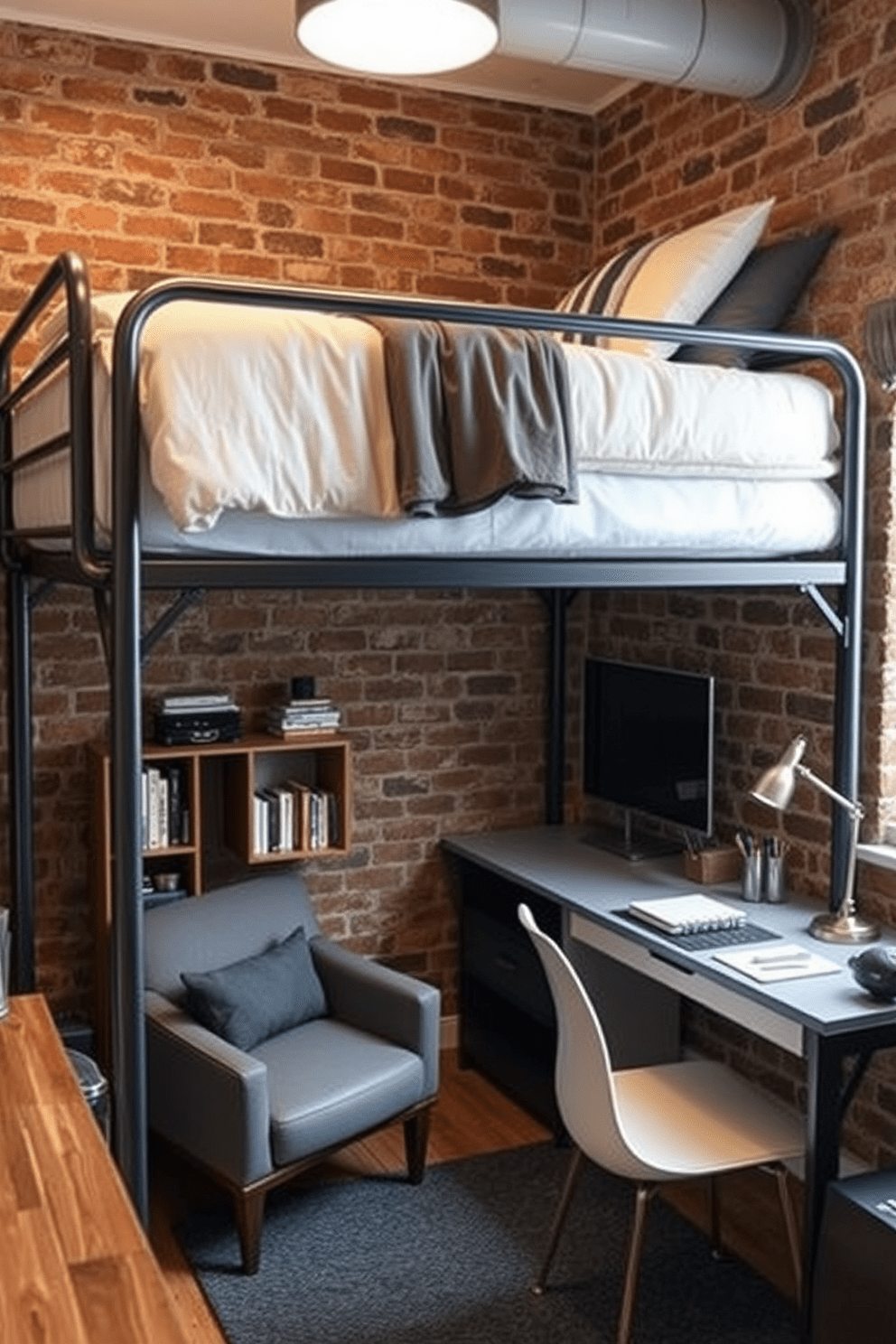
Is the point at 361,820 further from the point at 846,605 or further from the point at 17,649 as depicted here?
the point at 846,605

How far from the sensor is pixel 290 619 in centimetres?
382

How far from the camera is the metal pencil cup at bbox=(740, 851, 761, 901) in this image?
3.22 metres

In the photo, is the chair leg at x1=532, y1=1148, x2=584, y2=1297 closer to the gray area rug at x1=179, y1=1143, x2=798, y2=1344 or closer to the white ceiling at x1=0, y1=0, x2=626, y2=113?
the gray area rug at x1=179, y1=1143, x2=798, y2=1344

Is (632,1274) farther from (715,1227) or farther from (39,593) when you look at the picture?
(39,593)

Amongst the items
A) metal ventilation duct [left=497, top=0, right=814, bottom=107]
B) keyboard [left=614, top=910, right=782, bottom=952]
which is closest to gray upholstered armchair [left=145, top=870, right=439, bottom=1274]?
keyboard [left=614, top=910, right=782, bottom=952]

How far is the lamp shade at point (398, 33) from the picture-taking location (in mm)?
2373

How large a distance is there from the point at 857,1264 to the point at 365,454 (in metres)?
1.66

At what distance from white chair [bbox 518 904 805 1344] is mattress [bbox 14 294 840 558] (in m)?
0.82

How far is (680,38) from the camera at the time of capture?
10.4 ft

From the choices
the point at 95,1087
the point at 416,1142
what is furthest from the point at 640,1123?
the point at 95,1087

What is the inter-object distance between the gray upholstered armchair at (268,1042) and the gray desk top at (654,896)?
1.57ft

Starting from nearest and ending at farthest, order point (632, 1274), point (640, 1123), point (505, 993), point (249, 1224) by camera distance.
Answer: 1. point (632, 1274)
2. point (640, 1123)
3. point (249, 1224)
4. point (505, 993)

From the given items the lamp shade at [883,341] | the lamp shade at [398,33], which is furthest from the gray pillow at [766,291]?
the lamp shade at [398,33]

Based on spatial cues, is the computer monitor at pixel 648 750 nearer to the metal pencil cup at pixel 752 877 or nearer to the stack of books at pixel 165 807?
the metal pencil cup at pixel 752 877
